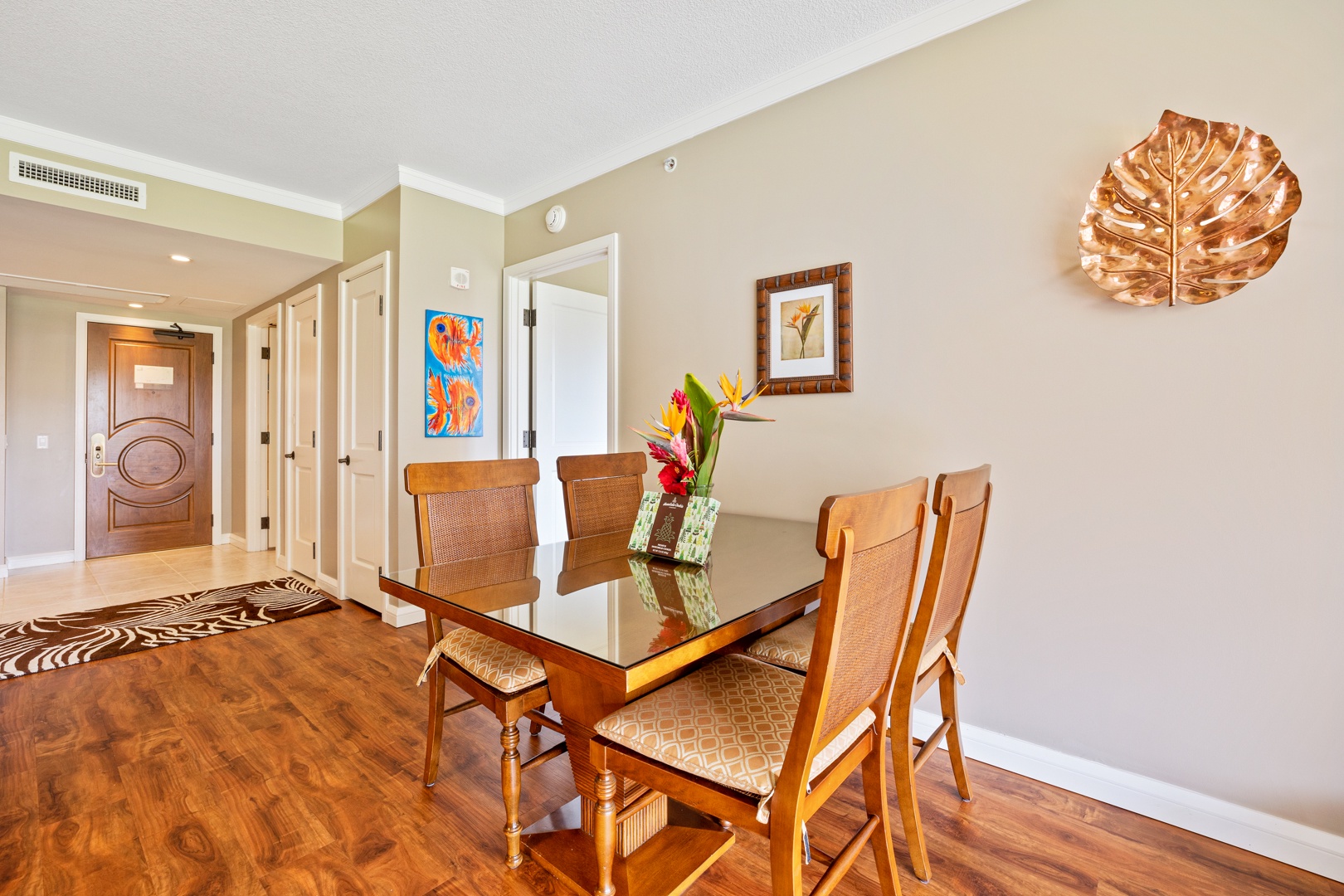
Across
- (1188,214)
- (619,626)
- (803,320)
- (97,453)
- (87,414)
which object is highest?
(1188,214)

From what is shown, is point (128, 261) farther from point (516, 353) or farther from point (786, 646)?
point (786, 646)

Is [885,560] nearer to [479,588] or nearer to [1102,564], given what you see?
[479,588]

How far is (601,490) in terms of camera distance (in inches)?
89.5

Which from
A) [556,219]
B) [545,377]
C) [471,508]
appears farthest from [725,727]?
[556,219]

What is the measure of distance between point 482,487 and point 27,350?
5.62 metres

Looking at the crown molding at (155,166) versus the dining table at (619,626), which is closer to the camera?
the dining table at (619,626)

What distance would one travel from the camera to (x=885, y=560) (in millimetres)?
1087

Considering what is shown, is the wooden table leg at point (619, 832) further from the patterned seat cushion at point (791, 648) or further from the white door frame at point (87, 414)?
the white door frame at point (87, 414)

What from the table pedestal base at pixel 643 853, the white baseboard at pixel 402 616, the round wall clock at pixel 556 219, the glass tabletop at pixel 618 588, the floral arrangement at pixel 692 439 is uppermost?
the round wall clock at pixel 556 219

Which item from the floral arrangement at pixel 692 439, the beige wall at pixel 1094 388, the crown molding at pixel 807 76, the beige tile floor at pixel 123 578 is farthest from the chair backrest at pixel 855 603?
the beige tile floor at pixel 123 578

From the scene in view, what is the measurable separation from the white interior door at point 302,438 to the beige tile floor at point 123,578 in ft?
0.88

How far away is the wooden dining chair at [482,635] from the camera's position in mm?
1521

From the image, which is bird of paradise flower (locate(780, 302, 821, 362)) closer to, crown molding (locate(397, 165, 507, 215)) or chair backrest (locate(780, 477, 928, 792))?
chair backrest (locate(780, 477, 928, 792))

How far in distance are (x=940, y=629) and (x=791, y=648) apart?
39 centimetres
